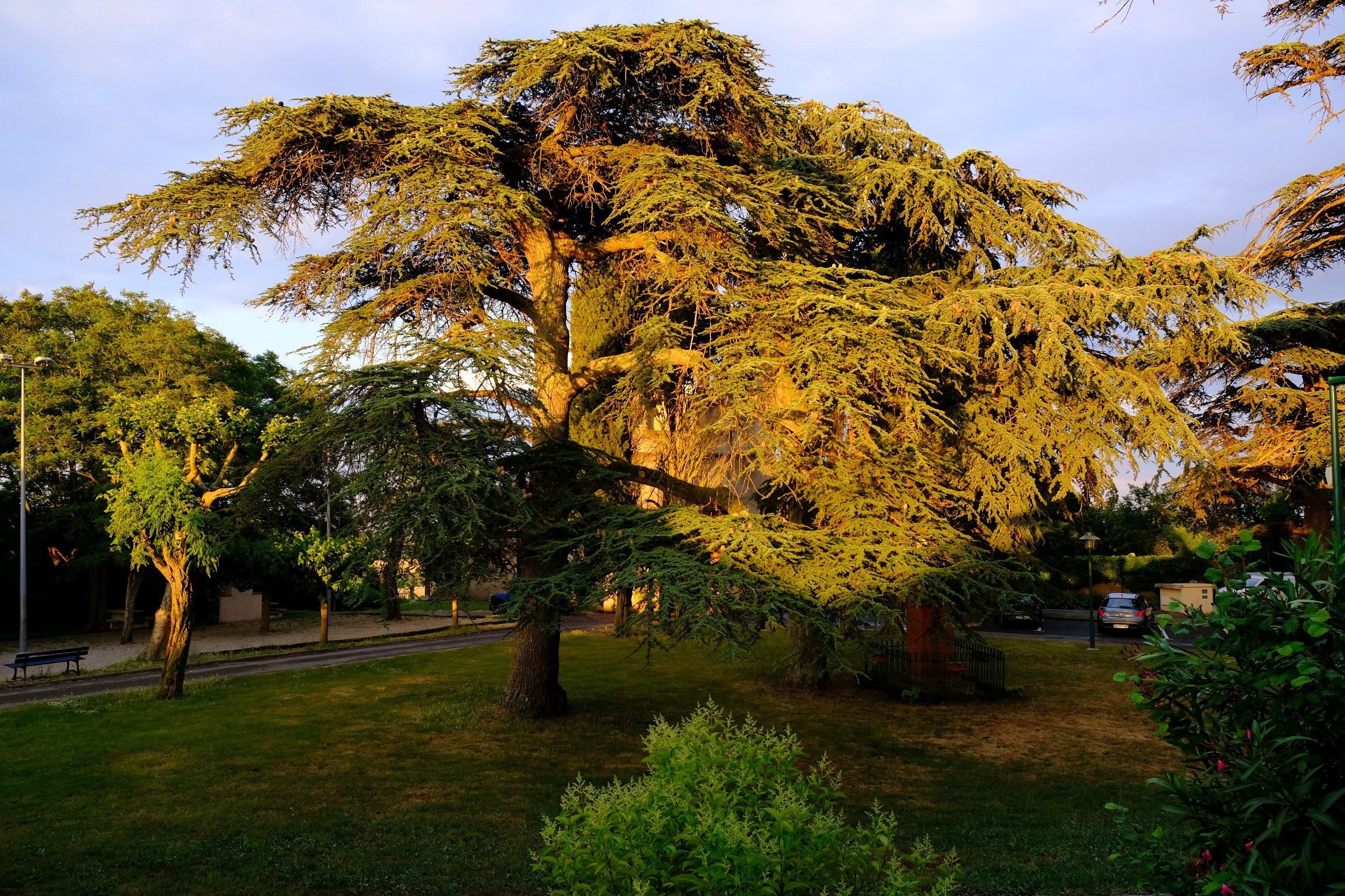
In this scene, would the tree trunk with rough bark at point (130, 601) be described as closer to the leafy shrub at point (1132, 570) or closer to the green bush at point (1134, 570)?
the leafy shrub at point (1132, 570)

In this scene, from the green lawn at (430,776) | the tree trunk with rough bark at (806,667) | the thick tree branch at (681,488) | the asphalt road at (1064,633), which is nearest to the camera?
the green lawn at (430,776)

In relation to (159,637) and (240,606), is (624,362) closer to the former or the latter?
(159,637)

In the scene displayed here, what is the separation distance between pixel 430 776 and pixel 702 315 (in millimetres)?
8975

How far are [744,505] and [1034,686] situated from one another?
11.1m

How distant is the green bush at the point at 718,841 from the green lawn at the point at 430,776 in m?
4.46

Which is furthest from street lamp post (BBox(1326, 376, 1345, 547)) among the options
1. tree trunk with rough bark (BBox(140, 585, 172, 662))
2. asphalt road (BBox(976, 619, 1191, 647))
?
tree trunk with rough bark (BBox(140, 585, 172, 662))

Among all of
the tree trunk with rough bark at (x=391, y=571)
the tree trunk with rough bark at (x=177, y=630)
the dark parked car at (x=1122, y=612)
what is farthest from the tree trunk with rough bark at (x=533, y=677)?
the dark parked car at (x=1122, y=612)

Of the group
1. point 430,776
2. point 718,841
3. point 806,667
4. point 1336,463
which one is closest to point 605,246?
point 430,776

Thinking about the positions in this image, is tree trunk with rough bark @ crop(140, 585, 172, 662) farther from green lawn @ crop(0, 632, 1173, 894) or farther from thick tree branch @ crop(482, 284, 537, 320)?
thick tree branch @ crop(482, 284, 537, 320)

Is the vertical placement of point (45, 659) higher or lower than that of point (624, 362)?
lower

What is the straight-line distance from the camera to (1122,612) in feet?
110

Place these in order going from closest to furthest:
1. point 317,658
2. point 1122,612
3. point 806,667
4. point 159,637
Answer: point 806,667, point 159,637, point 317,658, point 1122,612

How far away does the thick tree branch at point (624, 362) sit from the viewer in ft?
46.8

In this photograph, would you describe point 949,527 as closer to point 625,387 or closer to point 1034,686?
point 625,387
